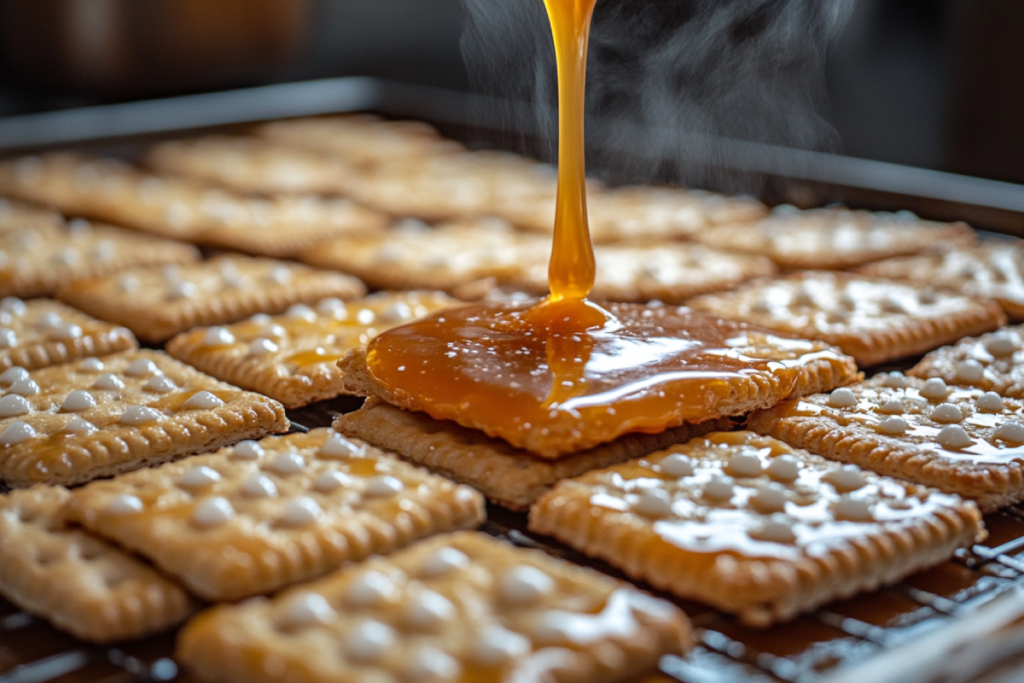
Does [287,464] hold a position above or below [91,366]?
above

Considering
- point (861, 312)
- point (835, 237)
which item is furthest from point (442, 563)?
point (835, 237)

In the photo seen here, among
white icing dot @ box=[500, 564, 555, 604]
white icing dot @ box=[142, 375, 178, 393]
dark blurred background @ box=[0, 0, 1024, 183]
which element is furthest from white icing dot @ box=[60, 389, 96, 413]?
dark blurred background @ box=[0, 0, 1024, 183]

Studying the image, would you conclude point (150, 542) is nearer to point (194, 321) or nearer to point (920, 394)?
point (194, 321)

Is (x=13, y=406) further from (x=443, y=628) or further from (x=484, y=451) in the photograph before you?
Result: (x=443, y=628)

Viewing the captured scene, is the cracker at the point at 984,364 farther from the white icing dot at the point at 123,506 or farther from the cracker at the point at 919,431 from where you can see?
the white icing dot at the point at 123,506

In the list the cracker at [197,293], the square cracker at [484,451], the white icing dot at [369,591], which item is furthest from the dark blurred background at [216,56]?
the white icing dot at [369,591]

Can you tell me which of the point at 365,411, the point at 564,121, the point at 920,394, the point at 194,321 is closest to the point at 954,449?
the point at 920,394
